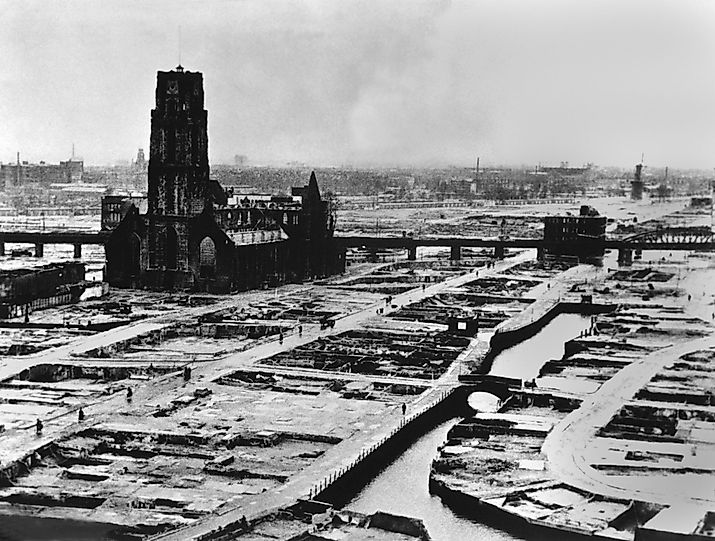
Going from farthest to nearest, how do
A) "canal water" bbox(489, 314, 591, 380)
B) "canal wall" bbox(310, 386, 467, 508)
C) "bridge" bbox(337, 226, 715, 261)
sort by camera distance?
"bridge" bbox(337, 226, 715, 261) < "canal water" bbox(489, 314, 591, 380) < "canal wall" bbox(310, 386, 467, 508)

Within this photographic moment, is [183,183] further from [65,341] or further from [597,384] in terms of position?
[597,384]

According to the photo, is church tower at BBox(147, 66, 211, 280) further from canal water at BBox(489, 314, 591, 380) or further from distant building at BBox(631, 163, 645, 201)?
distant building at BBox(631, 163, 645, 201)

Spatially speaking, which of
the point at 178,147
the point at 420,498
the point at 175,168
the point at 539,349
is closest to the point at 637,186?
the point at 178,147

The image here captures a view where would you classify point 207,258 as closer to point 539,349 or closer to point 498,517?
point 539,349

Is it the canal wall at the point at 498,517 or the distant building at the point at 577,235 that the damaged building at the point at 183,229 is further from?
the canal wall at the point at 498,517

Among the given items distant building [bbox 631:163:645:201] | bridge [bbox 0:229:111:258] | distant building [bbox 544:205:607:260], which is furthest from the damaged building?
distant building [bbox 631:163:645:201]

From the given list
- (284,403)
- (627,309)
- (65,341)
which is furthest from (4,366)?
(627,309)
